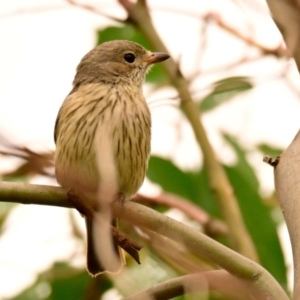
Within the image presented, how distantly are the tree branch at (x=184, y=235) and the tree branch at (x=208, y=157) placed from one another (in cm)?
111

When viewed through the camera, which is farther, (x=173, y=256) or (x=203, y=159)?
(x=203, y=159)

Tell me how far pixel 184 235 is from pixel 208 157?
1.56m

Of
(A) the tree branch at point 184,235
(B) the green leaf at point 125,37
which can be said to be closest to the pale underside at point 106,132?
(B) the green leaf at point 125,37

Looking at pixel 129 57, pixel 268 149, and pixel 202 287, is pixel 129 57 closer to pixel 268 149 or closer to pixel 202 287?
pixel 268 149

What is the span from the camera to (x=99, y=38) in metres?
4.35

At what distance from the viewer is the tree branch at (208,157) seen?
3193mm

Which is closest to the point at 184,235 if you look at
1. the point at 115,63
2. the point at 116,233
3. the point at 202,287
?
the point at 116,233

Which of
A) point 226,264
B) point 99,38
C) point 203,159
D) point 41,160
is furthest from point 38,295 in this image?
point 41,160

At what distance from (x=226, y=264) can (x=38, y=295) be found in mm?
1799

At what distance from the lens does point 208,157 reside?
3.50m

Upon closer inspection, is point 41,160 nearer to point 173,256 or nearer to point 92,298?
point 173,256

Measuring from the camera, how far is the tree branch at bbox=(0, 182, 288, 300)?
6.10 ft

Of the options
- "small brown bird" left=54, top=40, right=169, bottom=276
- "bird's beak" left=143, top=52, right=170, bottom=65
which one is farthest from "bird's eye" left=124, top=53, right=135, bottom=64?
"bird's beak" left=143, top=52, right=170, bottom=65

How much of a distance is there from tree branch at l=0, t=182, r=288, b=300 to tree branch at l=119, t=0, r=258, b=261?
1.11 meters
